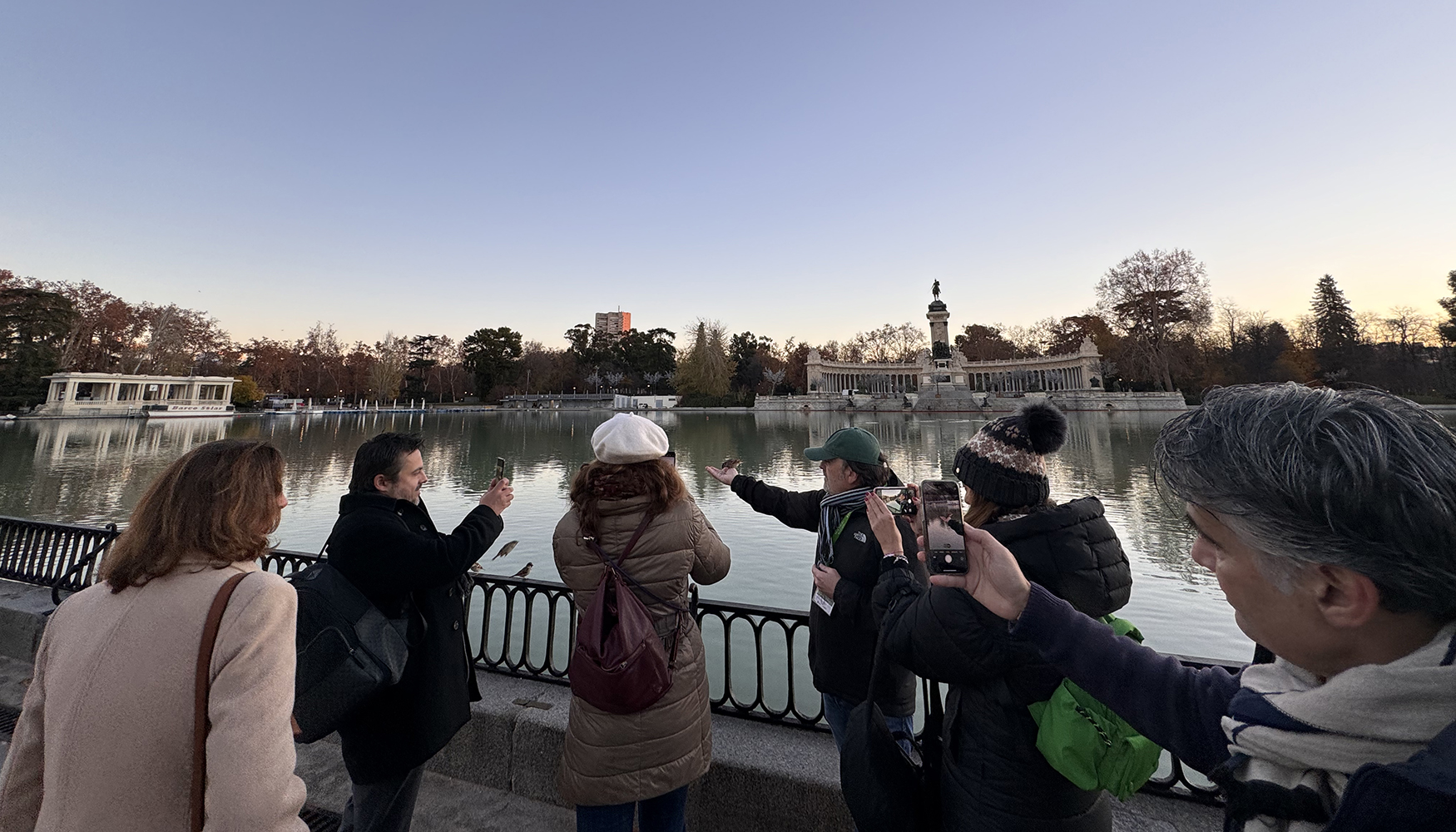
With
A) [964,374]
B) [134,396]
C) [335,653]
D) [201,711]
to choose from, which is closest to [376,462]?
[335,653]

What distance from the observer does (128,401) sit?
4709 centimetres

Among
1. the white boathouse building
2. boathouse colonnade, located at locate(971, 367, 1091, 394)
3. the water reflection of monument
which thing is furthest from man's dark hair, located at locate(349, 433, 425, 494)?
the white boathouse building

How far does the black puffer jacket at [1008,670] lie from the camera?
140 centimetres

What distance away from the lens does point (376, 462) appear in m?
2.26

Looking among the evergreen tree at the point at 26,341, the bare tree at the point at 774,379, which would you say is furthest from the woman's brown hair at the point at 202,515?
the bare tree at the point at 774,379

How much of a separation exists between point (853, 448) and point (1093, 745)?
1.42 meters

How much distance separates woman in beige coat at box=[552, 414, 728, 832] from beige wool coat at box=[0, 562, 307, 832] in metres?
0.85

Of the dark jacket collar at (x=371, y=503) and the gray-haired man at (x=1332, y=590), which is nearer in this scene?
the gray-haired man at (x=1332, y=590)

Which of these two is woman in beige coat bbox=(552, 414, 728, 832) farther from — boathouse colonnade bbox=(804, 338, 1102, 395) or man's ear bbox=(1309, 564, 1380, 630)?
boathouse colonnade bbox=(804, 338, 1102, 395)

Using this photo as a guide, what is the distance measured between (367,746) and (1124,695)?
2.41m

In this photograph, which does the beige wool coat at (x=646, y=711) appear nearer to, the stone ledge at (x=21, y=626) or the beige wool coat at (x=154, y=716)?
the beige wool coat at (x=154, y=716)

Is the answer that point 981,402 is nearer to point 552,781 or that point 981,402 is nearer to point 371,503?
point 552,781

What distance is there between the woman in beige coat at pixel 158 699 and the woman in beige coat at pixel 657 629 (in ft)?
2.79

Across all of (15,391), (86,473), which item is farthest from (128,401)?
(86,473)
